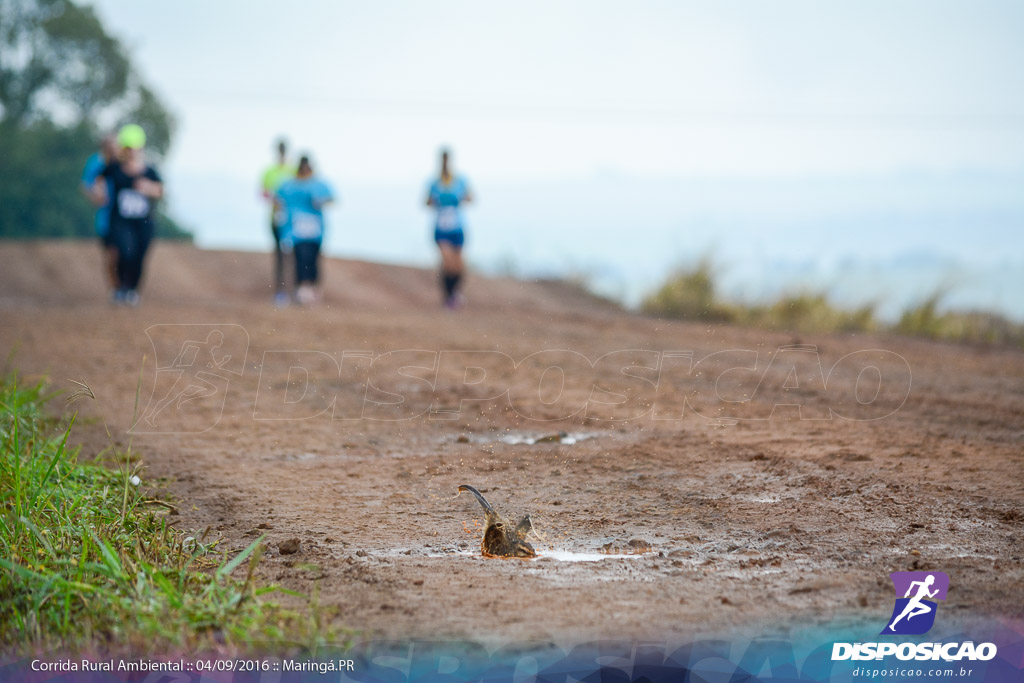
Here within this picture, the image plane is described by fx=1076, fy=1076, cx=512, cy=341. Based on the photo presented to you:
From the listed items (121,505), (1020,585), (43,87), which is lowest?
(121,505)

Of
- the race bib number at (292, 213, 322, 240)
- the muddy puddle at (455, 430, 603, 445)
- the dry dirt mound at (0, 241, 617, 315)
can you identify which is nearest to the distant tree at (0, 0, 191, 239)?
the dry dirt mound at (0, 241, 617, 315)

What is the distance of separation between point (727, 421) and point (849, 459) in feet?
3.79

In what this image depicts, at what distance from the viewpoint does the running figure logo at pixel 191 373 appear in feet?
22.1

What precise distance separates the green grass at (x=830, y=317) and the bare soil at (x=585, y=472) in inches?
73.9

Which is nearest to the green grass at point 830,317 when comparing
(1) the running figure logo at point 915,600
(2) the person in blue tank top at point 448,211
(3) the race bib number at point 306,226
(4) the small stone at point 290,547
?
(2) the person in blue tank top at point 448,211

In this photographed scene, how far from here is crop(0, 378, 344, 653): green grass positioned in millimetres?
3156

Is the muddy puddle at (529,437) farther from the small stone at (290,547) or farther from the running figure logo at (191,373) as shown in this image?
the small stone at (290,547)

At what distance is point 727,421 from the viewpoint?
6391 mm

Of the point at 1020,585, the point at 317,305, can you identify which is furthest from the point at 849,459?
the point at 317,305

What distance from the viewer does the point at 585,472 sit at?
5.31 m

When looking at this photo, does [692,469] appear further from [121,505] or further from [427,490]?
[121,505]

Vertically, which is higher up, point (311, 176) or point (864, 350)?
point (311, 176)

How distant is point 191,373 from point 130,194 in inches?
197

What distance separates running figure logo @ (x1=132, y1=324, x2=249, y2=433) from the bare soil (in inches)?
1.7
